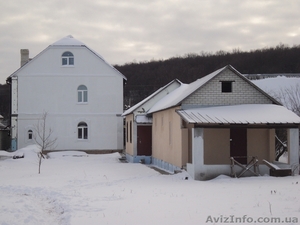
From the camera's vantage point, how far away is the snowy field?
881 centimetres

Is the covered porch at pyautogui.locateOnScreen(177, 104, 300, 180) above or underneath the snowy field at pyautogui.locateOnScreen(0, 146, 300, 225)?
above

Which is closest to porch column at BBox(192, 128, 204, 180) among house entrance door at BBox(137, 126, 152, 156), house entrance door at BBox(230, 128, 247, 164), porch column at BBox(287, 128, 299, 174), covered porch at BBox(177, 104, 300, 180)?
covered porch at BBox(177, 104, 300, 180)

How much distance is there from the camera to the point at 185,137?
690 inches

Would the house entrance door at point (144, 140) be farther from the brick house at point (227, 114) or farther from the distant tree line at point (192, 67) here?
the distant tree line at point (192, 67)

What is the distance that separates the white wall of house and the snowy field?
16.7 m

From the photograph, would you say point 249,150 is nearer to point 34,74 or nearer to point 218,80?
point 218,80

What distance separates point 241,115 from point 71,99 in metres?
19.5

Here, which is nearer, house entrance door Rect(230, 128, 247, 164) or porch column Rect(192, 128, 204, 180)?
porch column Rect(192, 128, 204, 180)

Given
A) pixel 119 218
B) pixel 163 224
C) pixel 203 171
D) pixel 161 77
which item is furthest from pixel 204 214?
pixel 161 77

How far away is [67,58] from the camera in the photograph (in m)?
33.3

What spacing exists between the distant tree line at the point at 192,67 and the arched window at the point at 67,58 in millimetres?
41160

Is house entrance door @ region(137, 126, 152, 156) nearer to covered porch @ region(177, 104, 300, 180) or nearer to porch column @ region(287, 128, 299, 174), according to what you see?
covered porch @ region(177, 104, 300, 180)

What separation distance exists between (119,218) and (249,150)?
33.3ft

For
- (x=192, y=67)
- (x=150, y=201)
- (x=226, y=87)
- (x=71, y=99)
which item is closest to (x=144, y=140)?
(x=71, y=99)
